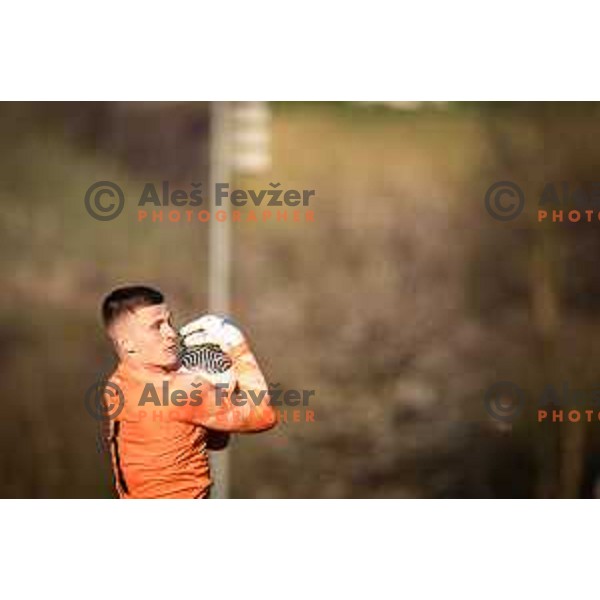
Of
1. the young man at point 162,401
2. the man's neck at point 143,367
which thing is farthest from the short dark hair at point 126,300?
the man's neck at point 143,367

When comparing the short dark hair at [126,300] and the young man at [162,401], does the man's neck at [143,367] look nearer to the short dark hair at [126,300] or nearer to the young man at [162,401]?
the young man at [162,401]

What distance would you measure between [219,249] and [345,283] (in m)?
0.38

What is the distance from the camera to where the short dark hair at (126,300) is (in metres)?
2.99

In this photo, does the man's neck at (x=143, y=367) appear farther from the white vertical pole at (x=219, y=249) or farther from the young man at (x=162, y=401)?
the white vertical pole at (x=219, y=249)

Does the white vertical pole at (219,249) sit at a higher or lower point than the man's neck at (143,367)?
higher

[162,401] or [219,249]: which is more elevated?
[219,249]

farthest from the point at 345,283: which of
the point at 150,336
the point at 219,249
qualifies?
the point at 150,336

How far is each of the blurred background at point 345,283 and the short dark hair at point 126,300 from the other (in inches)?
1.0

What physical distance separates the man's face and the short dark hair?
17mm

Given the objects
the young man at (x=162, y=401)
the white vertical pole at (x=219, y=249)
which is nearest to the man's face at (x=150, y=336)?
the young man at (x=162, y=401)

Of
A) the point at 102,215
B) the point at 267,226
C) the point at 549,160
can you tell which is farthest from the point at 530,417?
the point at 102,215

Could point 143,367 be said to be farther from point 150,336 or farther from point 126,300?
point 126,300

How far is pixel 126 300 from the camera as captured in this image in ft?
9.83

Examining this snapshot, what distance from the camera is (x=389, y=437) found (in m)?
3.07
